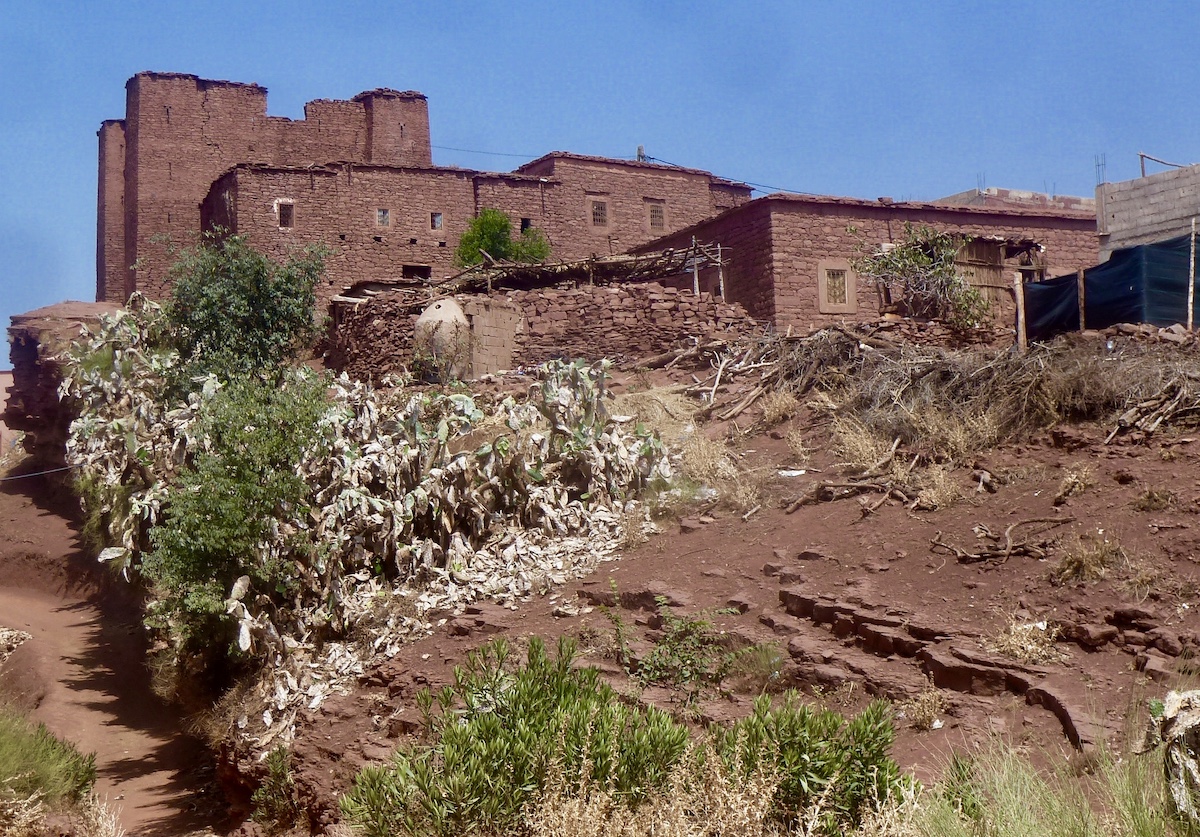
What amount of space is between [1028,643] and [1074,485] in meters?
2.48

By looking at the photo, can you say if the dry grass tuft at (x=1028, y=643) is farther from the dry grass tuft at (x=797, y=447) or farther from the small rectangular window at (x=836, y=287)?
the small rectangular window at (x=836, y=287)

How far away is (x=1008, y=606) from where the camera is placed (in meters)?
8.91

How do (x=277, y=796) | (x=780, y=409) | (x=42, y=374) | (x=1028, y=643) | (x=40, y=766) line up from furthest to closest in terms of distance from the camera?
1. (x=42, y=374)
2. (x=780, y=409)
3. (x=40, y=766)
4. (x=277, y=796)
5. (x=1028, y=643)

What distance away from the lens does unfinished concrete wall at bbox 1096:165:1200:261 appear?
23734 millimetres

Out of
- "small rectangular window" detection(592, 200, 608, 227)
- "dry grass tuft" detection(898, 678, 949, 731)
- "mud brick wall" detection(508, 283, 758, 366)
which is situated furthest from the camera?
"small rectangular window" detection(592, 200, 608, 227)

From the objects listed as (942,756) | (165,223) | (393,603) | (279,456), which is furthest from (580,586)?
(165,223)

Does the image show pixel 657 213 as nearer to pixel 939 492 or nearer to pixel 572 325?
pixel 572 325

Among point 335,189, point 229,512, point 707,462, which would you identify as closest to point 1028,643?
point 707,462

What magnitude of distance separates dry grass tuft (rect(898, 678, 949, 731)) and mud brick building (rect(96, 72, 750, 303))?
2352 cm

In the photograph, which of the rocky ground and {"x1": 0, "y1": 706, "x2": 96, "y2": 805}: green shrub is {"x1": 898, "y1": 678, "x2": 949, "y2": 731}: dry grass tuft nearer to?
the rocky ground

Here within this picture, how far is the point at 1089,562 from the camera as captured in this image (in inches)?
352

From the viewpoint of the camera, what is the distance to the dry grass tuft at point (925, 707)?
306 inches

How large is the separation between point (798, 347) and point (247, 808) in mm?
8773

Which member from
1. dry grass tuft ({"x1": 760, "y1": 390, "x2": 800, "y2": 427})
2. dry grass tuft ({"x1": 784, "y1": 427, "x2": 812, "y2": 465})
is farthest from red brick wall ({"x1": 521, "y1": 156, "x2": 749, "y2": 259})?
dry grass tuft ({"x1": 784, "y1": 427, "x2": 812, "y2": 465})
